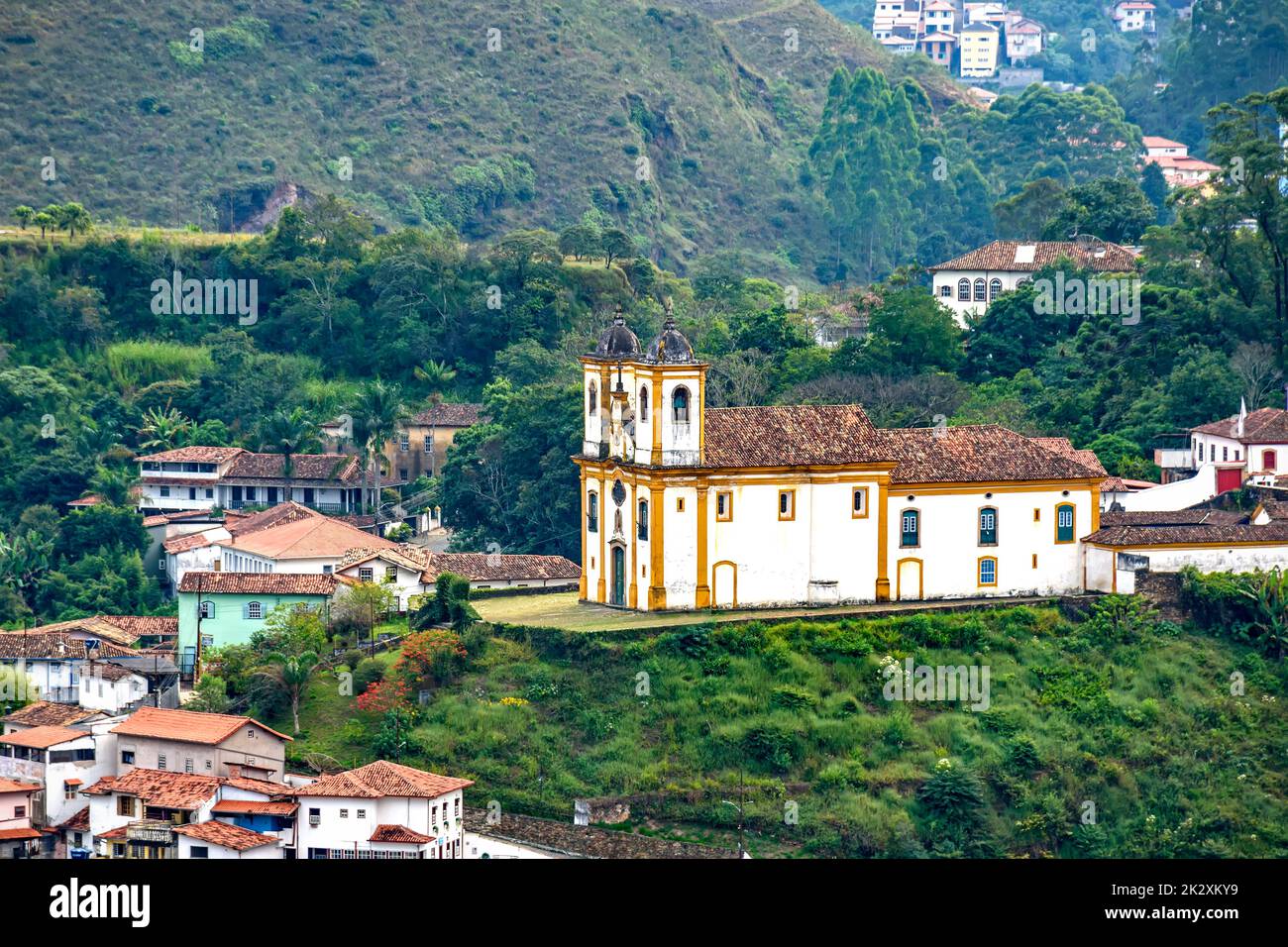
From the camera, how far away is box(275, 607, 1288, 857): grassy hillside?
40.9 metres

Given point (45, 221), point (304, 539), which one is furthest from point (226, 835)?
point (45, 221)

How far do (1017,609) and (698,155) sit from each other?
69.5 m

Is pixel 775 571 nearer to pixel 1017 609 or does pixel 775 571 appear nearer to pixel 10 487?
pixel 1017 609

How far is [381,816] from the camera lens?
3894cm

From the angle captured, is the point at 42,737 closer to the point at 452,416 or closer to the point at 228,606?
the point at 228,606

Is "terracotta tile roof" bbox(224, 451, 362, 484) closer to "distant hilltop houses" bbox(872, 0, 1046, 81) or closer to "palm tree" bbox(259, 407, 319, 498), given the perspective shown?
"palm tree" bbox(259, 407, 319, 498)

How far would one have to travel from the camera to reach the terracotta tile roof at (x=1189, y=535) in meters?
46.9

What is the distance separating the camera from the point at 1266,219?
206 feet

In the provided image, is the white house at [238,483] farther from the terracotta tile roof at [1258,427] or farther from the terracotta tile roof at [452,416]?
the terracotta tile roof at [1258,427]

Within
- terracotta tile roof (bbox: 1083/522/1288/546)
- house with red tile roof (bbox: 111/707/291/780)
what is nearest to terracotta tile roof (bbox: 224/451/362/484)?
house with red tile roof (bbox: 111/707/291/780)

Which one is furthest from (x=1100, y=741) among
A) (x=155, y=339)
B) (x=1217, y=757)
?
(x=155, y=339)

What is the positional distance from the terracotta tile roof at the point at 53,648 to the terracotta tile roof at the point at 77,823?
8.74m
